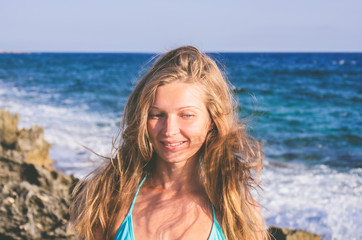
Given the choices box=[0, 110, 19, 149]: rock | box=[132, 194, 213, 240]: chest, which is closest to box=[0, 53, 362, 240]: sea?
box=[132, 194, 213, 240]: chest

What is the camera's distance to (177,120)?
206 centimetres

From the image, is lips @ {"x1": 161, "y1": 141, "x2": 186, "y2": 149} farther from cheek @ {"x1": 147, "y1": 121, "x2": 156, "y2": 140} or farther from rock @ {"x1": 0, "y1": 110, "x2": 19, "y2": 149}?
rock @ {"x1": 0, "y1": 110, "x2": 19, "y2": 149}

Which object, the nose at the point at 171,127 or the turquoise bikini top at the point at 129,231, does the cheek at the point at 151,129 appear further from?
the turquoise bikini top at the point at 129,231

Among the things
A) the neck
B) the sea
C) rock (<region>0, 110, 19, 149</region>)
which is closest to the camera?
the neck

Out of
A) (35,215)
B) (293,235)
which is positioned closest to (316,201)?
(293,235)

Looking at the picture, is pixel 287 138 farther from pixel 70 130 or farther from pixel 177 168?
pixel 177 168

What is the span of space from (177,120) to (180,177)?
15.0 inches

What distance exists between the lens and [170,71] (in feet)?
7.04

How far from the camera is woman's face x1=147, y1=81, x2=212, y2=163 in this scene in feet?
6.73

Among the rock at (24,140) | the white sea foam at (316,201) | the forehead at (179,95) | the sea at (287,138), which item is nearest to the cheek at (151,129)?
the forehead at (179,95)

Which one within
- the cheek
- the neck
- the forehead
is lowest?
the neck

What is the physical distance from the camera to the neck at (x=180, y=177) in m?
2.24

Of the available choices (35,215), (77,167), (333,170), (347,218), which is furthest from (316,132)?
(35,215)

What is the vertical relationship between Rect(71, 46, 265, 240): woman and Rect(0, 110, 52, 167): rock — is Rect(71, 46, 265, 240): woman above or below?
above
